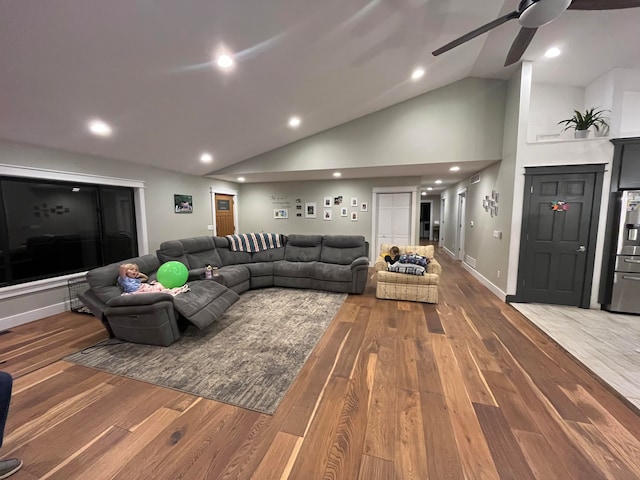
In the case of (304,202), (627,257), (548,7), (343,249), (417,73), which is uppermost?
(417,73)

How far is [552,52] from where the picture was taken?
348 cm

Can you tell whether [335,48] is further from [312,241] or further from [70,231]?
[70,231]

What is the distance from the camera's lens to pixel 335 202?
265 inches

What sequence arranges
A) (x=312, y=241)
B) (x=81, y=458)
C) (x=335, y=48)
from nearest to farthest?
1. (x=81, y=458)
2. (x=335, y=48)
3. (x=312, y=241)

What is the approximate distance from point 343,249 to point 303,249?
0.84 m

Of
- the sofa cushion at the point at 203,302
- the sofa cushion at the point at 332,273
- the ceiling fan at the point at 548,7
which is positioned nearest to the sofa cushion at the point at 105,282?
the sofa cushion at the point at 203,302

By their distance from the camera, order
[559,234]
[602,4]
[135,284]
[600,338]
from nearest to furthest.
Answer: [602,4]
[600,338]
[135,284]
[559,234]

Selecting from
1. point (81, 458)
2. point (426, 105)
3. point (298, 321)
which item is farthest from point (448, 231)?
point (81, 458)

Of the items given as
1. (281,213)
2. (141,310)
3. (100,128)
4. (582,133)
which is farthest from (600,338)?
(100,128)

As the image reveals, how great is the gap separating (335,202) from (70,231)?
5.12m

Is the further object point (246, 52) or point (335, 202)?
point (335, 202)

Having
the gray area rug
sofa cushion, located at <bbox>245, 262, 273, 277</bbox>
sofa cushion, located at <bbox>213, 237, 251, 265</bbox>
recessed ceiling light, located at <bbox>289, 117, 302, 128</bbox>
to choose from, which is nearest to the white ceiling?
recessed ceiling light, located at <bbox>289, 117, 302, 128</bbox>

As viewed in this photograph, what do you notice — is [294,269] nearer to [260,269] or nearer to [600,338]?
[260,269]

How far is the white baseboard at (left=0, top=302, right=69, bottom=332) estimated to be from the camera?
10.4 ft
